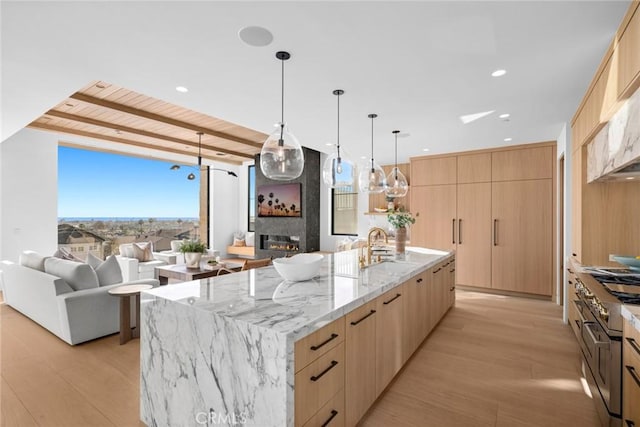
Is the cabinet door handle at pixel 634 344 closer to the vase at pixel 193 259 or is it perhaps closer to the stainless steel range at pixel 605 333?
the stainless steel range at pixel 605 333

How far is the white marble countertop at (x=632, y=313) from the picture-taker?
4.64ft

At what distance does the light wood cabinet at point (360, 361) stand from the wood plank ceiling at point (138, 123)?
3.88 metres

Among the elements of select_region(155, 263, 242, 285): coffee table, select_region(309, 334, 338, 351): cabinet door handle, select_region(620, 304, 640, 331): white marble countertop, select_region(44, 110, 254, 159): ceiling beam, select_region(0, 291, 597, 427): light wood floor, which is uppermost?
select_region(44, 110, 254, 159): ceiling beam

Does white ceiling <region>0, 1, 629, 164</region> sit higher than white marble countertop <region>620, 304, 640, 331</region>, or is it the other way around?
white ceiling <region>0, 1, 629, 164</region>

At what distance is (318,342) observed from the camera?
144 centimetres

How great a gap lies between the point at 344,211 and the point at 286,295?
229 inches

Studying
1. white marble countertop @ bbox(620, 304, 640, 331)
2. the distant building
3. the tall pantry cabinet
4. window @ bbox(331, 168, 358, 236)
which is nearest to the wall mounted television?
window @ bbox(331, 168, 358, 236)

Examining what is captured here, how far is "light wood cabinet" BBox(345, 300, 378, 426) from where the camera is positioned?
1.69 meters

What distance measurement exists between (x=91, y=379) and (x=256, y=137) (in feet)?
16.0

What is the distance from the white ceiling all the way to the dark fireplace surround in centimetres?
372

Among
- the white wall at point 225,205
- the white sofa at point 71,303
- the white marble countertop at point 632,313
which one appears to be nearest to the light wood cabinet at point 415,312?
the white marble countertop at point 632,313

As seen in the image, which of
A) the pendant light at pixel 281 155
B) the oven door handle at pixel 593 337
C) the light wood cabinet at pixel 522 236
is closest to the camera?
the oven door handle at pixel 593 337

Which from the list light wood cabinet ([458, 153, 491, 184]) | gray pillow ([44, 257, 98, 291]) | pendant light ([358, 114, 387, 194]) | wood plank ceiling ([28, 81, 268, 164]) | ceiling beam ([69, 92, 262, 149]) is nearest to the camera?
gray pillow ([44, 257, 98, 291])

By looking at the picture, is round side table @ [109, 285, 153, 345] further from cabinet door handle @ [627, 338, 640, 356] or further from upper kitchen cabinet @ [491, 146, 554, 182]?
upper kitchen cabinet @ [491, 146, 554, 182]
